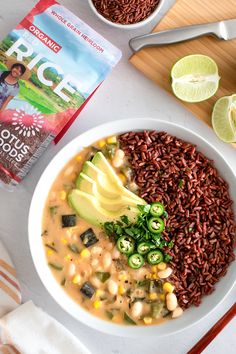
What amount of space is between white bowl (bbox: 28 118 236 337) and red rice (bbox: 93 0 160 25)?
0.52 m

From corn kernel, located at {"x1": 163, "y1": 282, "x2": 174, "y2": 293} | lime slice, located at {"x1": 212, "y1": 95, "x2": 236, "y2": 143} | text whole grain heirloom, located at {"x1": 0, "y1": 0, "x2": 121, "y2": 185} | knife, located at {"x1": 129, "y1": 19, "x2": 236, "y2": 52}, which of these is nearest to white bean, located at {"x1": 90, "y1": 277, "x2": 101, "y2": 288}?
corn kernel, located at {"x1": 163, "y1": 282, "x2": 174, "y2": 293}

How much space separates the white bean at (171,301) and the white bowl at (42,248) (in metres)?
0.08

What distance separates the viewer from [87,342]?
10.0ft

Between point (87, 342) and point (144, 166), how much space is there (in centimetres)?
96

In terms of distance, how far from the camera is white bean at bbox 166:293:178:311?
9.35 feet

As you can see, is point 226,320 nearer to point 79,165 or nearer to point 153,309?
point 153,309

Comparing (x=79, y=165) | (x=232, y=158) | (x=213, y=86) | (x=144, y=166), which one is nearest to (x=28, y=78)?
(x=79, y=165)

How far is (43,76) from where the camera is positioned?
287 cm

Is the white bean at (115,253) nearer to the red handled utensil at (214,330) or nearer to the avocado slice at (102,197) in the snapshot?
the avocado slice at (102,197)

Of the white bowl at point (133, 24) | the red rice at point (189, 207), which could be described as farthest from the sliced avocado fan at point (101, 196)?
the white bowl at point (133, 24)

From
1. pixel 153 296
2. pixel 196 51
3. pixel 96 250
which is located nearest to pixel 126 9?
pixel 196 51

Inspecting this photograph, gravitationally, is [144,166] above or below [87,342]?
above

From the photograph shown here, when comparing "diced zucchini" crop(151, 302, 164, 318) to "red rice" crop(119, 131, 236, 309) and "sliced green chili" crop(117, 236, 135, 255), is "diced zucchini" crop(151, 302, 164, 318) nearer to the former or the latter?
"red rice" crop(119, 131, 236, 309)

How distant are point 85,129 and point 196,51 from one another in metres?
0.70
